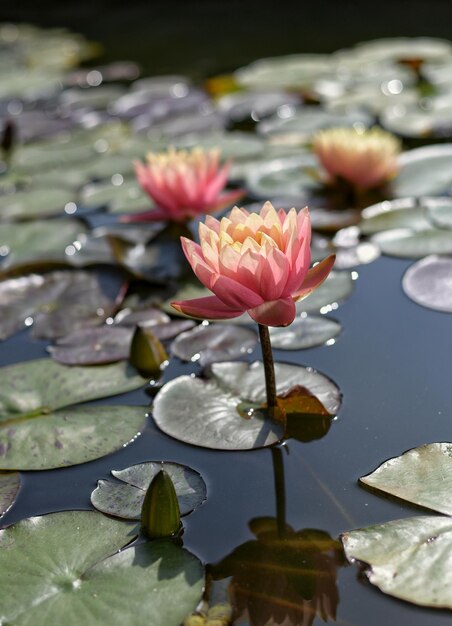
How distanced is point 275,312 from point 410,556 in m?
0.41

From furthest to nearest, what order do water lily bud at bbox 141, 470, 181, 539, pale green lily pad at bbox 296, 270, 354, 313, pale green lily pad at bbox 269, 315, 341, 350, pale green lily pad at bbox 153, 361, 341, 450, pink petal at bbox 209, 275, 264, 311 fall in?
pale green lily pad at bbox 296, 270, 354, 313, pale green lily pad at bbox 269, 315, 341, 350, pale green lily pad at bbox 153, 361, 341, 450, pink petal at bbox 209, 275, 264, 311, water lily bud at bbox 141, 470, 181, 539

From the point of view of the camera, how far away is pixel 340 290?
1871 mm

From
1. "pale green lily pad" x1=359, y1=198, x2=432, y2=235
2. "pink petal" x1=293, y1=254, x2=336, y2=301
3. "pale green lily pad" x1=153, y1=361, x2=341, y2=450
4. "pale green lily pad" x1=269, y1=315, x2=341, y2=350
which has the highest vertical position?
"pink petal" x1=293, y1=254, x2=336, y2=301

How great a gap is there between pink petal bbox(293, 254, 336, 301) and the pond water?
0.26 m

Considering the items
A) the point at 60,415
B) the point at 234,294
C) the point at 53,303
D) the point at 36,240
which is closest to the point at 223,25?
the point at 36,240

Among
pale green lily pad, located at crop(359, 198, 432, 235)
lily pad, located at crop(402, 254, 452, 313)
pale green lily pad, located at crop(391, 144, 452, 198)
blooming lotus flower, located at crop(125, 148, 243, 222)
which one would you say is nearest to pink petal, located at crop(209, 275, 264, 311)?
lily pad, located at crop(402, 254, 452, 313)

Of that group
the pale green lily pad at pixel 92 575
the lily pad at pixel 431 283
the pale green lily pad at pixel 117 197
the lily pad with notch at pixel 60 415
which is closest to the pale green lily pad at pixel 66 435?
the lily pad with notch at pixel 60 415

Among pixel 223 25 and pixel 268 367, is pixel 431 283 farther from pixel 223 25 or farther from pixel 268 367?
pixel 223 25

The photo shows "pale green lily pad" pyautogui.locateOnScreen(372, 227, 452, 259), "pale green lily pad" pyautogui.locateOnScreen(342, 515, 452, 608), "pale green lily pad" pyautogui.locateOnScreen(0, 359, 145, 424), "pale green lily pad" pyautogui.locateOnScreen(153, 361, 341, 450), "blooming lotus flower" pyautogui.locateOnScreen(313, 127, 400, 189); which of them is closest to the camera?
"pale green lily pad" pyautogui.locateOnScreen(342, 515, 452, 608)

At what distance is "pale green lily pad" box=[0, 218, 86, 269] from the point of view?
2244 mm

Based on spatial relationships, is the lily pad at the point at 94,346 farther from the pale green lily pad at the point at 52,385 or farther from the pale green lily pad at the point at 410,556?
the pale green lily pad at the point at 410,556

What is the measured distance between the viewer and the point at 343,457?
1.34m

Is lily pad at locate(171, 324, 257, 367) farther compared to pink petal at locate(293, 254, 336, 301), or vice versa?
lily pad at locate(171, 324, 257, 367)

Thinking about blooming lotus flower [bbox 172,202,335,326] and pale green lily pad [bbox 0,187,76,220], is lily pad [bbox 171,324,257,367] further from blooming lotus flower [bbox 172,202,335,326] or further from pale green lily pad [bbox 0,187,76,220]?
pale green lily pad [bbox 0,187,76,220]
